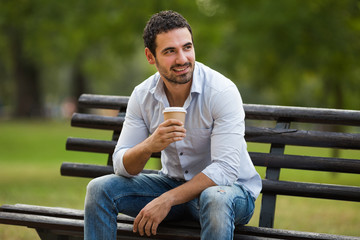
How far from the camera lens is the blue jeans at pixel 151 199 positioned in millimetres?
2924

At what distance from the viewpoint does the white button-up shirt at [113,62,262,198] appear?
321cm

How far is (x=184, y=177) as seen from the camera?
138 inches

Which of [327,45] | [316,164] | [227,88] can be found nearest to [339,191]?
[316,164]

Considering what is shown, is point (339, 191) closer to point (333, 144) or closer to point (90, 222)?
point (333, 144)

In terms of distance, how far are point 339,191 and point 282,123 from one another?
1.93 ft

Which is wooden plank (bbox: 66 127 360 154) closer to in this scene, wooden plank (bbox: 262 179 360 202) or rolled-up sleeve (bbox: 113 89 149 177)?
wooden plank (bbox: 262 179 360 202)

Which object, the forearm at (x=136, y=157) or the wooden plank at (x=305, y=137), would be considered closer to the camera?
the forearm at (x=136, y=157)

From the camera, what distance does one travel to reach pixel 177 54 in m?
3.31

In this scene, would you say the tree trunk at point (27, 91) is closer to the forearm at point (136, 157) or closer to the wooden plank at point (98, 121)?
the wooden plank at point (98, 121)

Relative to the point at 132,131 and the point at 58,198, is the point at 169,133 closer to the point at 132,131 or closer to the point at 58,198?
the point at 132,131

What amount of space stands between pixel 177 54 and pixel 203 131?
1.57 ft

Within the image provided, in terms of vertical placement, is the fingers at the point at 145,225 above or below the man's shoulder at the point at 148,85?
below

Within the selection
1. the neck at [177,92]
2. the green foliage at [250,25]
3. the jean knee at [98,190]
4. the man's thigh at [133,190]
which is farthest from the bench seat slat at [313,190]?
the green foliage at [250,25]

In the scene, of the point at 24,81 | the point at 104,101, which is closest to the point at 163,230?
the point at 104,101
